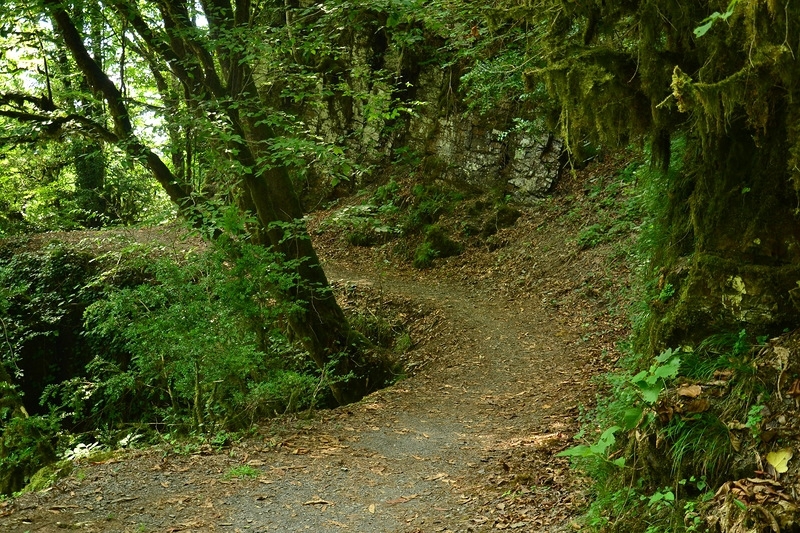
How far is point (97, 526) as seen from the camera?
506 centimetres

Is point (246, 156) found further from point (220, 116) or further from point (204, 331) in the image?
point (204, 331)

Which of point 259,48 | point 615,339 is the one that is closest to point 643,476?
point 615,339

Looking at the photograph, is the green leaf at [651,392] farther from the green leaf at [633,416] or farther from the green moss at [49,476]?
the green moss at [49,476]

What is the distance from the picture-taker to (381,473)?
6215mm

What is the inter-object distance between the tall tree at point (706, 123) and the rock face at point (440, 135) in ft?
31.7

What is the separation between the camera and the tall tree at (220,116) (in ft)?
27.5

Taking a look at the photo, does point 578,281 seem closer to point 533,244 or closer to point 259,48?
point 533,244

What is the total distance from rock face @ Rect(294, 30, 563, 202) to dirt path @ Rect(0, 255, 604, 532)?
24.7ft

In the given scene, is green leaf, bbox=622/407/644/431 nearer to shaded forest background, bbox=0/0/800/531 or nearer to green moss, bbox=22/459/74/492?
shaded forest background, bbox=0/0/800/531

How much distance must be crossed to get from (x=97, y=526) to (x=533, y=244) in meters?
11.2

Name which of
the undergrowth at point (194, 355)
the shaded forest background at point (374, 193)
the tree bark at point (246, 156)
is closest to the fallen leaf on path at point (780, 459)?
the shaded forest background at point (374, 193)

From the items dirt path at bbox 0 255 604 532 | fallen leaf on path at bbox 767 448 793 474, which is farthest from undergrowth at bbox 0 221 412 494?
fallen leaf on path at bbox 767 448 793 474

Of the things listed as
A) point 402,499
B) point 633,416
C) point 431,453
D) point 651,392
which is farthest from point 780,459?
point 431,453

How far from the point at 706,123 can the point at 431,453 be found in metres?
4.40
